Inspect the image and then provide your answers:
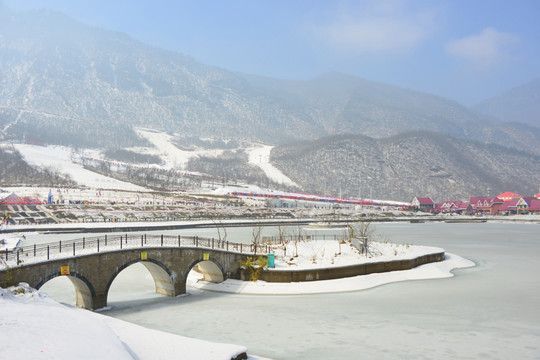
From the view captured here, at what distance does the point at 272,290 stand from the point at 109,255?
1152 centimetres

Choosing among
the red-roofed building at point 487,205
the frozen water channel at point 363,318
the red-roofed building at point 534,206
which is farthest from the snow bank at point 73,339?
the red-roofed building at point 534,206

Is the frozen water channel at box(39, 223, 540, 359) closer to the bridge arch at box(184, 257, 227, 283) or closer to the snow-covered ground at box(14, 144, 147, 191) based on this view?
the bridge arch at box(184, 257, 227, 283)

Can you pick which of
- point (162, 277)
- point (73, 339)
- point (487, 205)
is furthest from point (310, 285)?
point (487, 205)

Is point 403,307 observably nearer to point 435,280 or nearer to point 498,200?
point 435,280

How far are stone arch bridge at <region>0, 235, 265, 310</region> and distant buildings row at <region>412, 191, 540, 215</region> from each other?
463 ft

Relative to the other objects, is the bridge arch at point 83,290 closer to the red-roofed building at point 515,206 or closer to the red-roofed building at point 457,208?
the red-roofed building at point 457,208

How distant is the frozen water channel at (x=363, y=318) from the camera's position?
73.4 ft

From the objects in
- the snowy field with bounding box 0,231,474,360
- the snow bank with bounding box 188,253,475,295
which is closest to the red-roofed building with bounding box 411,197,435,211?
the snow bank with bounding box 188,253,475,295

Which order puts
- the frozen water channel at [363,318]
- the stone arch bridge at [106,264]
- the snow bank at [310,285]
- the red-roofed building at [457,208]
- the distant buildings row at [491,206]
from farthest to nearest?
1. the red-roofed building at [457,208]
2. the distant buildings row at [491,206]
3. the snow bank at [310,285]
4. the stone arch bridge at [106,264]
5. the frozen water channel at [363,318]

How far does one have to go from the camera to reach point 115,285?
3659 cm

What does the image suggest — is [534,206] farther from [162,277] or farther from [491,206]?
[162,277]

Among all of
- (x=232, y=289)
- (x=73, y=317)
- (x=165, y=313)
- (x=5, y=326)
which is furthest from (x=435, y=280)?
(x=5, y=326)

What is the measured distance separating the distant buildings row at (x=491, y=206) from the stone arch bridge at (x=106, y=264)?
141 m

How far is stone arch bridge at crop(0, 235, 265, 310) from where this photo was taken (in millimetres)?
24564
